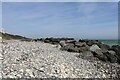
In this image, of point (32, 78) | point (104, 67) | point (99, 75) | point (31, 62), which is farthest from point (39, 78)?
point (104, 67)

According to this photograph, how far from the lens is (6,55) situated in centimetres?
1831

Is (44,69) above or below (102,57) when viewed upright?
below

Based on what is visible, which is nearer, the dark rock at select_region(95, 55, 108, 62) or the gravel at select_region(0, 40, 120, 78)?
the gravel at select_region(0, 40, 120, 78)

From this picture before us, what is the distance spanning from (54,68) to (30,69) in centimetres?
139

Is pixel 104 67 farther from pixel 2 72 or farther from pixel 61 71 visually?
pixel 2 72

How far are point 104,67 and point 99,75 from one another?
8.68 feet

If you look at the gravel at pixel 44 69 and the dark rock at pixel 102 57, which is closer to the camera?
the gravel at pixel 44 69

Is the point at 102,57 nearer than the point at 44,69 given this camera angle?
No

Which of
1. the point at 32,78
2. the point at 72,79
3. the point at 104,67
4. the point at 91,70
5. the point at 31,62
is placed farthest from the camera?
the point at 104,67

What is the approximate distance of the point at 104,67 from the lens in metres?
18.9

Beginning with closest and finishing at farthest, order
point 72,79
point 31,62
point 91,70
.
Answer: point 72,79, point 31,62, point 91,70

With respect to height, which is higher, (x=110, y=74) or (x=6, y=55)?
(x=6, y=55)

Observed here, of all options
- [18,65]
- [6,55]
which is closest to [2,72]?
[18,65]

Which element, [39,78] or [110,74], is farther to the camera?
[110,74]
